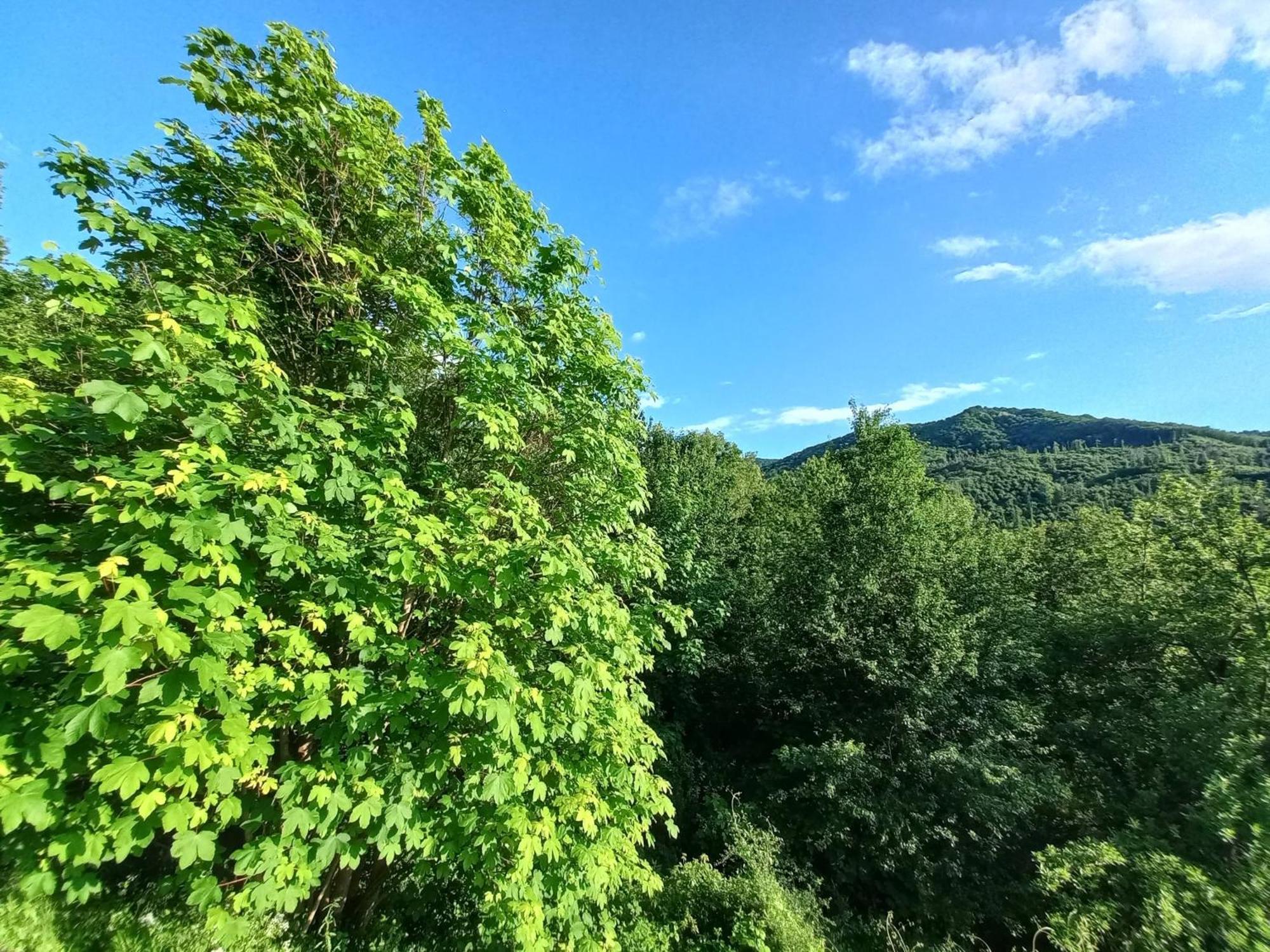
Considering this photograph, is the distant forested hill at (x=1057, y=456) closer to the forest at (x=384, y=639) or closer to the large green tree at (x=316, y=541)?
the forest at (x=384, y=639)

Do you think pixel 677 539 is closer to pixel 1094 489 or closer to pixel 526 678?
pixel 526 678

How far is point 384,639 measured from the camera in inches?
203

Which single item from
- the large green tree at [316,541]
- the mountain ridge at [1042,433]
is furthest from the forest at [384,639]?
the mountain ridge at [1042,433]

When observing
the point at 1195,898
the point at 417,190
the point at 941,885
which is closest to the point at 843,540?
the point at 941,885

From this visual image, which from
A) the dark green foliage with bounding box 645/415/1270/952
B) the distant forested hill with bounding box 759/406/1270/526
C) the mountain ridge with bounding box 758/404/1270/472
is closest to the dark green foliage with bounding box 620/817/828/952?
the dark green foliage with bounding box 645/415/1270/952

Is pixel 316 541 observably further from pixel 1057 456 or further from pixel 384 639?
pixel 1057 456

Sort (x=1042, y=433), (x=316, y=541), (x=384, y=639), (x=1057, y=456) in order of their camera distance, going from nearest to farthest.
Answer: (x=316, y=541) → (x=384, y=639) → (x=1057, y=456) → (x=1042, y=433)

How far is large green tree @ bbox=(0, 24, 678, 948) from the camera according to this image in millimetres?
3379

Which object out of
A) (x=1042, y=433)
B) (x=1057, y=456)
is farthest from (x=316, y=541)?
(x=1042, y=433)

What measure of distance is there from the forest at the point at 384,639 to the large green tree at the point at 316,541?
44 millimetres

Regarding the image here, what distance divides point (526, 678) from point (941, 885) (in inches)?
499

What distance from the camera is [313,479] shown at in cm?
450

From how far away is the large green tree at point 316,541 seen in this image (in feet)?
11.1

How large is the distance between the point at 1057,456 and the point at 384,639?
122 meters
